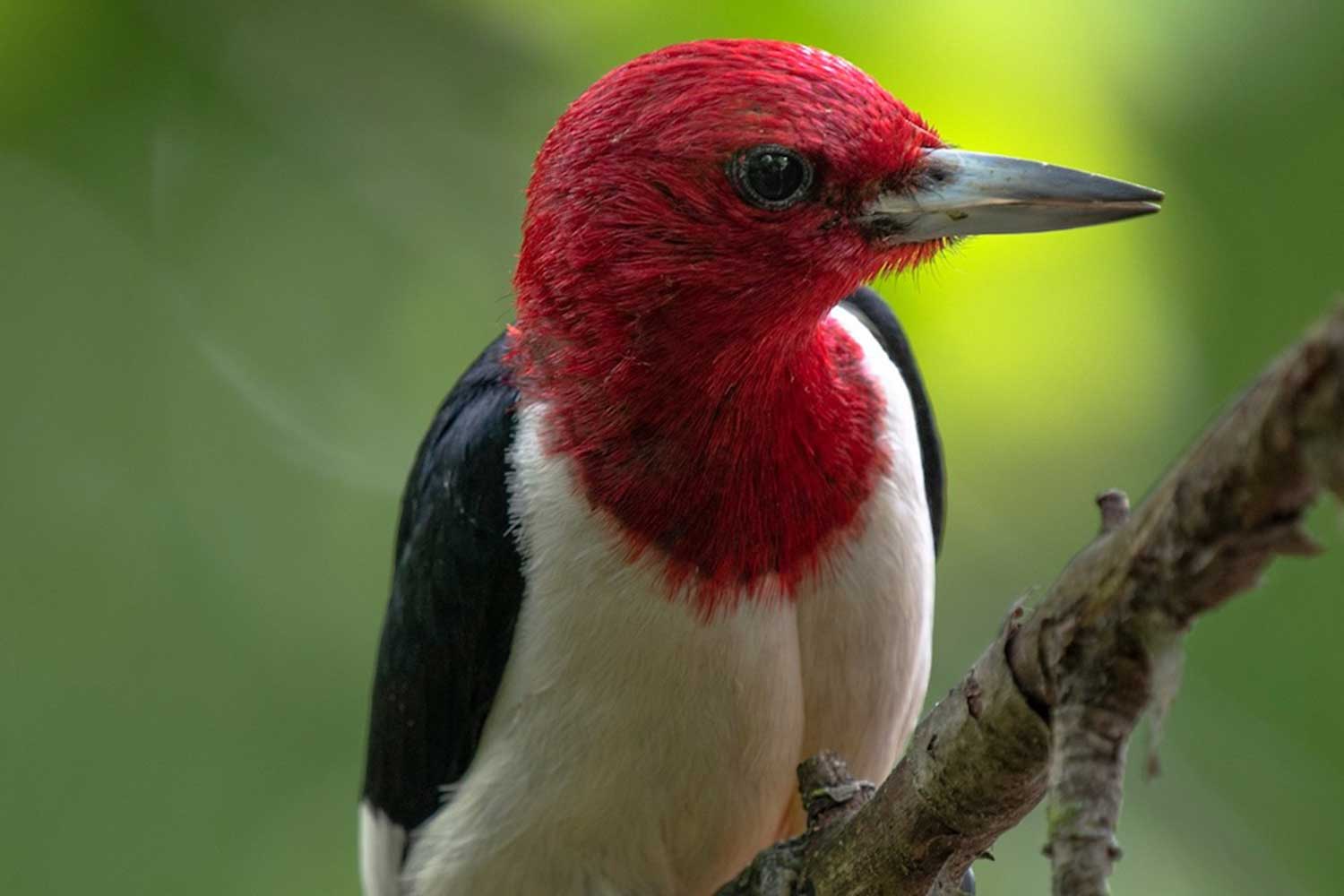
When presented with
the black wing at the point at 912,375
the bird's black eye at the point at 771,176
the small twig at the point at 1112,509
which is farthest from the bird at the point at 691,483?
the small twig at the point at 1112,509

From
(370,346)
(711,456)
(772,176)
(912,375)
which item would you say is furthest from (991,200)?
(370,346)

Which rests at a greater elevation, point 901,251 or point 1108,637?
point 901,251

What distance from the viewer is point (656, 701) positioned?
2342mm

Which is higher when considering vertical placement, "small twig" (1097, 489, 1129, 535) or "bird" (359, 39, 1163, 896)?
"bird" (359, 39, 1163, 896)

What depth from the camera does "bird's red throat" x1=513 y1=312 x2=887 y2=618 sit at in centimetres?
235

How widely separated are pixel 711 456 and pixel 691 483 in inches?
2.0

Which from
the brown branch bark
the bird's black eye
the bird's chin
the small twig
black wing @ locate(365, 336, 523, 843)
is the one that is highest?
the bird's black eye

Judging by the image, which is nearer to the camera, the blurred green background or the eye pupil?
the eye pupil

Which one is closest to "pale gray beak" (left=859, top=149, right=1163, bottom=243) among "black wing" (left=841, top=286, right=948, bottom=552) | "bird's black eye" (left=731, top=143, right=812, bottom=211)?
"bird's black eye" (left=731, top=143, right=812, bottom=211)

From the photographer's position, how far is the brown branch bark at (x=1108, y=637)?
1.17m

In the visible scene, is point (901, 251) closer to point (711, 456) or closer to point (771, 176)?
point (771, 176)

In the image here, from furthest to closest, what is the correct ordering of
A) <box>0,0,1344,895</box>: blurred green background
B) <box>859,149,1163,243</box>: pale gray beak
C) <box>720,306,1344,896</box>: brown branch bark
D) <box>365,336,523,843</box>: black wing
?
<box>0,0,1344,895</box>: blurred green background, <box>365,336,523,843</box>: black wing, <box>859,149,1163,243</box>: pale gray beak, <box>720,306,1344,896</box>: brown branch bark

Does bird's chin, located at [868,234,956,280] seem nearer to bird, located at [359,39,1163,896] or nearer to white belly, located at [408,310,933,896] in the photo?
bird, located at [359,39,1163,896]

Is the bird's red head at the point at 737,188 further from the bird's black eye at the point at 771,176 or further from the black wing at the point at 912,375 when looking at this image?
the black wing at the point at 912,375
